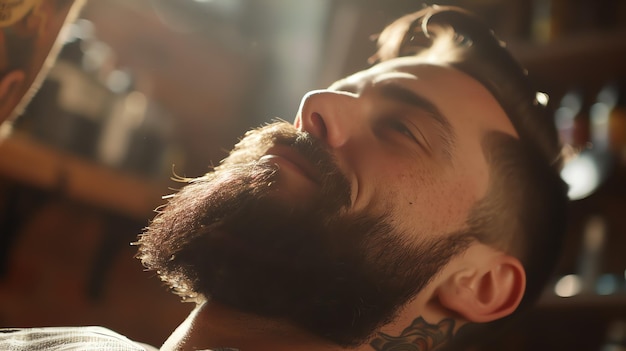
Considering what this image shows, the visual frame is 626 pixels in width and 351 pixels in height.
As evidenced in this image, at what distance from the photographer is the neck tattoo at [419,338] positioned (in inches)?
21.4

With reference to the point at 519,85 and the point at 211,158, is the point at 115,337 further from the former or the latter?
the point at 519,85

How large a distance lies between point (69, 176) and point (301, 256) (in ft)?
2.31

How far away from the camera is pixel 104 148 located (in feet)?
3.70

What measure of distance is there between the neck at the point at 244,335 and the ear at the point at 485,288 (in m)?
0.11

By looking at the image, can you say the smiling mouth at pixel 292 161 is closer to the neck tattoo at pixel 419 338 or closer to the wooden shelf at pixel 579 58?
the neck tattoo at pixel 419 338

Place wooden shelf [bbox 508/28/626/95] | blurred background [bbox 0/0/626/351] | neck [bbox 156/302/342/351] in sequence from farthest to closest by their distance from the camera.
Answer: wooden shelf [bbox 508/28/626/95]
blurred background [bbox 0/0/626/351]
neck [bbox 156/302/342/351]

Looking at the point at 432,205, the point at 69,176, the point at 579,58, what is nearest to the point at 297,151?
the point at 432,205

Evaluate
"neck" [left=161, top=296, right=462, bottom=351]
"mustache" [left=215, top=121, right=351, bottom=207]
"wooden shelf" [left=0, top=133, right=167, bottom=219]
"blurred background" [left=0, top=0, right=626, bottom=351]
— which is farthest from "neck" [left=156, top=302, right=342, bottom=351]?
"wooden shelf" [left=0, top=133, right=167, bottom=219]

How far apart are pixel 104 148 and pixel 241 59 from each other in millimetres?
337

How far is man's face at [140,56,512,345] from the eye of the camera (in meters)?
0.52

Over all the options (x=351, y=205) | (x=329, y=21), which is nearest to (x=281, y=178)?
(x=351, y=205)

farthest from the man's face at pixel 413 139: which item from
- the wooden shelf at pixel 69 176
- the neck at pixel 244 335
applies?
the wooden shelf at pixel 69 176

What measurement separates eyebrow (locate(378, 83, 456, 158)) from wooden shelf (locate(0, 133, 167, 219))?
1.69 feet

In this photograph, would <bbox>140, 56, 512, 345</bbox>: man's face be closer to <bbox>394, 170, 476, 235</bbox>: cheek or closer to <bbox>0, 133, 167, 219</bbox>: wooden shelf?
<bbox>394, 170, 476, 235</bbox>: cheek
